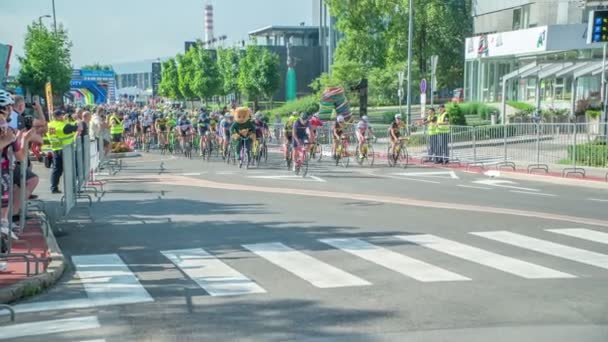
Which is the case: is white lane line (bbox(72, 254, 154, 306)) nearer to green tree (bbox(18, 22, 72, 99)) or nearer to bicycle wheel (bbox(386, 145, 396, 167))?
bicycle wheel (bbox(386, 145, 396, 167))

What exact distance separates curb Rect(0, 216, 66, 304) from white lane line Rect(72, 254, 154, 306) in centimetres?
24

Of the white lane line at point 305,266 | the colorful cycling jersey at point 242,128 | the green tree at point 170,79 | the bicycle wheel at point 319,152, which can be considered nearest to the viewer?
the white lane line at point 305,266

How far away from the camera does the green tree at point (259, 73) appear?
6681 cm

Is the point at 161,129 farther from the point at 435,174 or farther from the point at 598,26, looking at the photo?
the point at 598,26

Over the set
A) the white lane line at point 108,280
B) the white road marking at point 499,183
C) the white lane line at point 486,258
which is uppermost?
the white lane line at point 486,258

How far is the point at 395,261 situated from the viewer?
916 centimetres

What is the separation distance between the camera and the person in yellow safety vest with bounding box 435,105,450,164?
2477cm

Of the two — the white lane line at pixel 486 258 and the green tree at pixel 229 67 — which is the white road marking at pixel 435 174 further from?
the green tree at pixel 229 67

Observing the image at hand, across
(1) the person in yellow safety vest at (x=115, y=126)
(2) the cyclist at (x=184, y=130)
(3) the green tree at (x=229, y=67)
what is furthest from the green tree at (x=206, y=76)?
(2) the cyclist at (x=184, y=130)

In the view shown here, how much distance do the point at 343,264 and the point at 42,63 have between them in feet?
148

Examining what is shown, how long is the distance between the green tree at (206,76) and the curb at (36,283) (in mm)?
72923

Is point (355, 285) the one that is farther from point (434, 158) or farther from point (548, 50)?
point (548, 50)

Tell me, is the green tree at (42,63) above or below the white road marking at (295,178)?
above

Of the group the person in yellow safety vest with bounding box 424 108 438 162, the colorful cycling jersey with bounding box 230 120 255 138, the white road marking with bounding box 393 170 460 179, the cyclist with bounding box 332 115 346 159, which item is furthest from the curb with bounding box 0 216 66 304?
the person in yellow safety vest with bounding box 424 108 438 162
